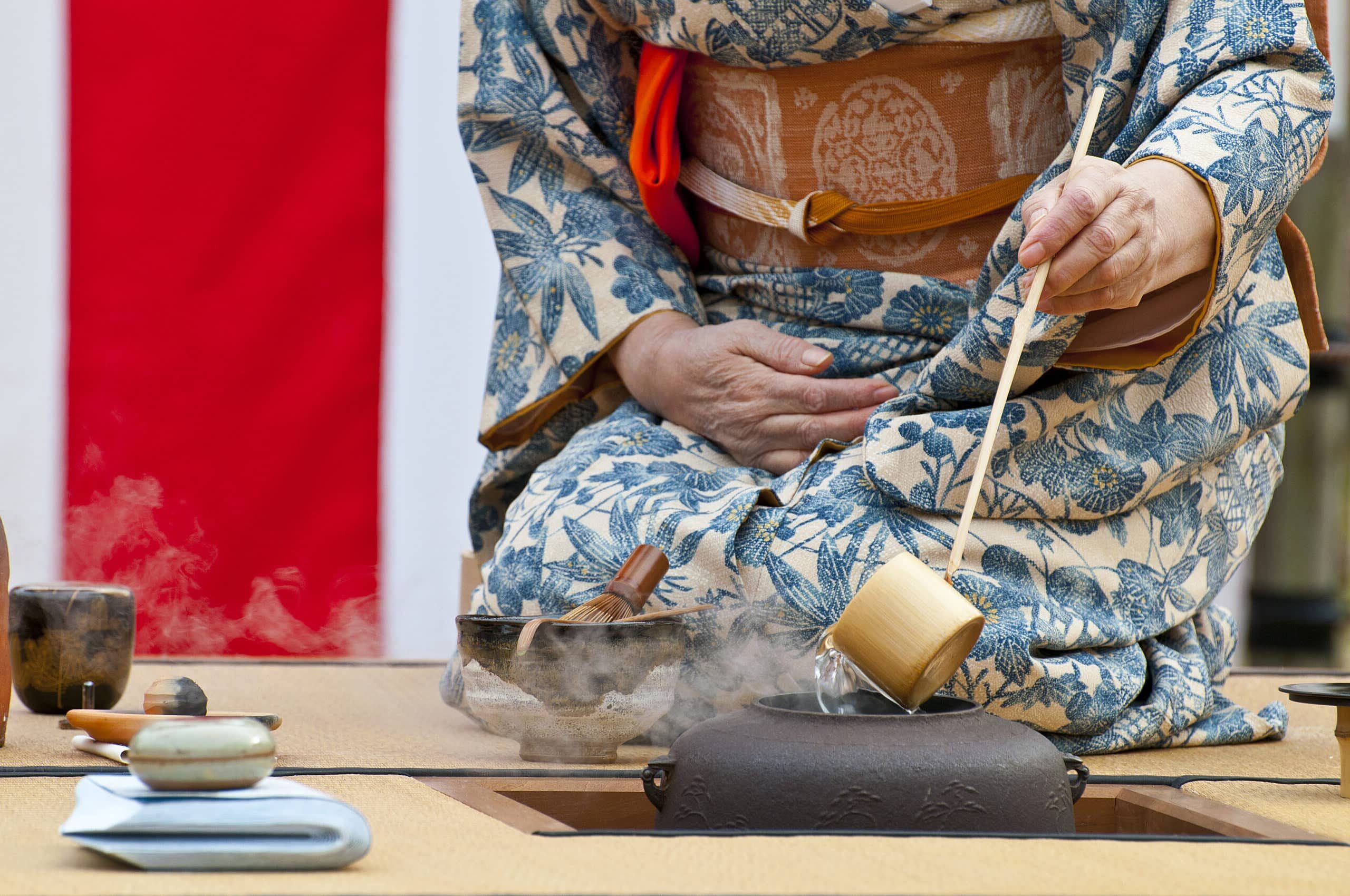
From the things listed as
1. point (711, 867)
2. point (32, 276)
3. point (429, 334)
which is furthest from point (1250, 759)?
point (32, 276)

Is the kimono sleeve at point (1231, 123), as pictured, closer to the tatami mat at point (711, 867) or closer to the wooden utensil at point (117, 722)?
the tatami mat at point (711, 867)

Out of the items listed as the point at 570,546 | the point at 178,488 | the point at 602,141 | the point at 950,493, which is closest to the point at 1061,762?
the point at 950,493

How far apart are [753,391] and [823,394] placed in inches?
2.8

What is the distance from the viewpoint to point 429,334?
97.0 inches

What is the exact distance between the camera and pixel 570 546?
1.46 meters

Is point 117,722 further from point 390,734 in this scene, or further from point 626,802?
point 626,802

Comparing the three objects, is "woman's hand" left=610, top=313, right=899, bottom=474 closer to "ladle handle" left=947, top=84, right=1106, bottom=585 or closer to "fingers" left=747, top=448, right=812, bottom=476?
"fingers" left=747, top=448, right=812, bottom=476

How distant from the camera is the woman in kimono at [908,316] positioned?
4.36 feet

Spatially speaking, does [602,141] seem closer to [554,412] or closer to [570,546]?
[554,412]

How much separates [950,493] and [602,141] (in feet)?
2.07

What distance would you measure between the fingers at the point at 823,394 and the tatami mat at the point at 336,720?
36 centimetres

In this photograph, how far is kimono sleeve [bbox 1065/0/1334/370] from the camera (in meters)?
1.26

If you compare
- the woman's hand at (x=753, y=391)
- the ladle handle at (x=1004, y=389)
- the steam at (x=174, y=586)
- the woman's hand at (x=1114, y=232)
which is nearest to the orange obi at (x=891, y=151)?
the woman's hand at (x=753, y=391)

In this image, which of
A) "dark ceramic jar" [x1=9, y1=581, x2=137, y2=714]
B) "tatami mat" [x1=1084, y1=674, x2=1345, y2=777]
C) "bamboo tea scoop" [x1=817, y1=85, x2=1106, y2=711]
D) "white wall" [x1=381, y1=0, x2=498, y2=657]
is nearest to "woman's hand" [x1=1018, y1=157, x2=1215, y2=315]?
"bamboo tea scoop" [x1=817, y1=85, x2=1106, y2=711]
